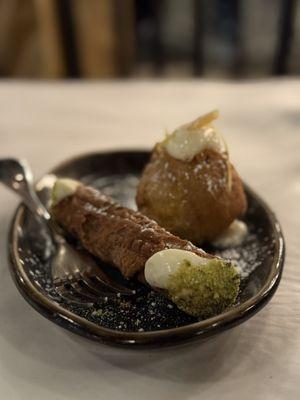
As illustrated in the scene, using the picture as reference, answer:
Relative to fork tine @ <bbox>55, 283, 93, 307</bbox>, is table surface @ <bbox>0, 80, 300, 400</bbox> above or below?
below

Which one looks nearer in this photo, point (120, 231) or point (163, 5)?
point (120, 231)

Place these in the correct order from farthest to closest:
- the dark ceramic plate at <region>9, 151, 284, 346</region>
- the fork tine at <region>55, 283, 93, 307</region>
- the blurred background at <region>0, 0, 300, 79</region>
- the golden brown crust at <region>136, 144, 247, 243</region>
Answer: the blurred background at <region>0, 0, 300, 79</region> < the golden brown crust at <region>136, 144, 247, 243</region> < the fork tine at <region>55, 283, 93, 307</region> < the dark ceramic plate at <region>9, 151, 284, 346</region>

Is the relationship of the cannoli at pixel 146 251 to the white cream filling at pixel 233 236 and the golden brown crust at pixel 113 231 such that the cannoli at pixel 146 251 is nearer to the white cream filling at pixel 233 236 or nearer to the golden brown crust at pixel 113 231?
the golden brown crust at pixel 113 231

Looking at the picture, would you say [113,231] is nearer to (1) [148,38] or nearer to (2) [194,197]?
(2) [194,197]

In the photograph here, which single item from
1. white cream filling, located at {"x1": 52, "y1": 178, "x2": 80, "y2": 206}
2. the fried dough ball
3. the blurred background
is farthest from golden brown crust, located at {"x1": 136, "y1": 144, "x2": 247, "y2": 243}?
the blurred background

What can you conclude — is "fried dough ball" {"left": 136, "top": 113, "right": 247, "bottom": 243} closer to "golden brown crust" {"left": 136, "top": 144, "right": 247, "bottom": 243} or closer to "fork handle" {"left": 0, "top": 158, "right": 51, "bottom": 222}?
"golden brown crust" {"left": 136, "top": 144, "right": 247, "bottom": 243}

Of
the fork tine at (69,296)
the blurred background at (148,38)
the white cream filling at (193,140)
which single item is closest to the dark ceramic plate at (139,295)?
the fork tine at (69,296)

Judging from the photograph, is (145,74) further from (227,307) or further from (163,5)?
(227,307)

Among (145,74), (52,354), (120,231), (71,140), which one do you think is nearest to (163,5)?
(145,74)
